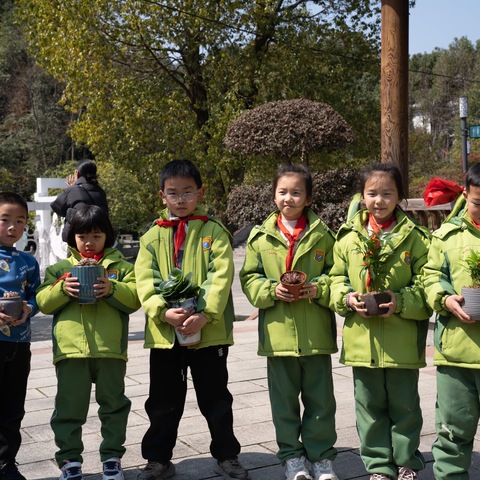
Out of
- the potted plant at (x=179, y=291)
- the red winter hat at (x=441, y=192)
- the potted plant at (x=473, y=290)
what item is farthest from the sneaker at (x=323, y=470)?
the red winter hat at (x=441, y=192)

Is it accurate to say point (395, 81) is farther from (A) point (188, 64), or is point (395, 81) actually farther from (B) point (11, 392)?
(A) point (188, 64)

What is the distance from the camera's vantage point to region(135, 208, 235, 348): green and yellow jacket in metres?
3.37

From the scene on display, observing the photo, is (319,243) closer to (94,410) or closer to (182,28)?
(94,410)

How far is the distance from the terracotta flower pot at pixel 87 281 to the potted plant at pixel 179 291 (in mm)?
315

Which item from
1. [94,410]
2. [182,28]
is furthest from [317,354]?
[182,28]

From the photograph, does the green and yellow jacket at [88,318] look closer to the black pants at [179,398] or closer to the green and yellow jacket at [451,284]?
the black pants at [179,398]

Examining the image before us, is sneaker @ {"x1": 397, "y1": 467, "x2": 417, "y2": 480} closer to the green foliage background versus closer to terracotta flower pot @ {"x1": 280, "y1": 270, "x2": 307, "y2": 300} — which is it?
terracotta flower pot @ {"x1": 280, "y1": 270, "x2": 307, "y2": 300}

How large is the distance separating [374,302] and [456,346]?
40 cm

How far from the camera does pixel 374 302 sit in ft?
10.2

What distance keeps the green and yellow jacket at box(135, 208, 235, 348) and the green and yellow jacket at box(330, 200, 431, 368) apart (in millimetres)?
537

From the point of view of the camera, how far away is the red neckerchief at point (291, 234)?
11.4 ft

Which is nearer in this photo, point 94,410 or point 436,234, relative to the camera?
point 436,234

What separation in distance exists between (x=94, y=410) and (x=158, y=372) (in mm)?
1513

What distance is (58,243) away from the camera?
597 inches
